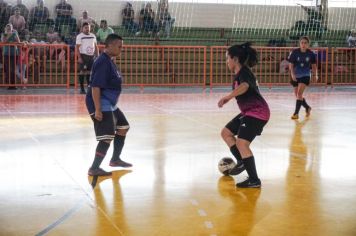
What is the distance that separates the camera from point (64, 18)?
2300cm

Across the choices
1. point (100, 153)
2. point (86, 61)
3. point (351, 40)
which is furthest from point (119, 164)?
point (351, 40)

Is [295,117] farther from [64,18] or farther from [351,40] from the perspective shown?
[351,40]

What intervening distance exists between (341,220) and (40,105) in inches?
462

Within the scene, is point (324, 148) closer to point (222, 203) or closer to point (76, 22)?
point (222, 203)

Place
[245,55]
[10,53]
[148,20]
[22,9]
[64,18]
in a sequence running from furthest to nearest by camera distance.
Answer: [148,20], [64,18], [22,9], [10,53], [245,55]

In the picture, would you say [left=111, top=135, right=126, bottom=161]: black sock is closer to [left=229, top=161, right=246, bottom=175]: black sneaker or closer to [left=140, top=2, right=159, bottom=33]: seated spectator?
[left=229, top=161, right=246, bottom=175]: black sneaker

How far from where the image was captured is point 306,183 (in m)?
6.85

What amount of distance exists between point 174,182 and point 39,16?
17.2 m

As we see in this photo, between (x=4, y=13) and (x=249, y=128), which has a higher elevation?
(x=4, y=13)

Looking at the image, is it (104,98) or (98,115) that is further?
(104,98)

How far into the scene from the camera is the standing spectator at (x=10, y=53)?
67.1 ft

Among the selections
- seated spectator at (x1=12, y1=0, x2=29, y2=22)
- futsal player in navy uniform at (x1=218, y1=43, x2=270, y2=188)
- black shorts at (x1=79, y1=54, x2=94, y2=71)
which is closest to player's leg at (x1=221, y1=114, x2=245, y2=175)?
futsal player in navy uniform at (x1=218, y1=43, x2=270, y2=188)

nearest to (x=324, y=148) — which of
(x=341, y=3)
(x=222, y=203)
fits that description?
(x=222, y=203)

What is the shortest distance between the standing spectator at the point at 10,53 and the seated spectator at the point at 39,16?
1.94 m
